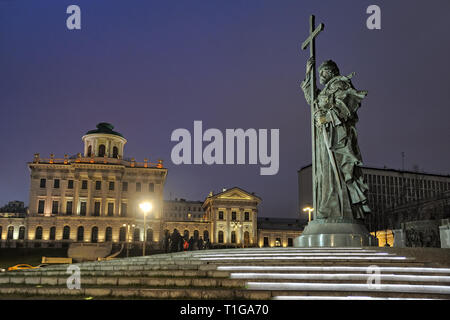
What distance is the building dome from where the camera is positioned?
226 feet

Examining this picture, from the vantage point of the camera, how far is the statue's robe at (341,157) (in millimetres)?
12297

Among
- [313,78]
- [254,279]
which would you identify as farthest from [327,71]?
[254,279]

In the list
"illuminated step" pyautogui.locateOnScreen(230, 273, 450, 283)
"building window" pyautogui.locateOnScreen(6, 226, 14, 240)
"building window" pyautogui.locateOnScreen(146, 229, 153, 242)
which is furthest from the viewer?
"building window" pyautogui.locateOnScreen(146, 229, 153, 242)

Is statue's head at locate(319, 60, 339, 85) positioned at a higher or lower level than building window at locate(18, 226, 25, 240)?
higher

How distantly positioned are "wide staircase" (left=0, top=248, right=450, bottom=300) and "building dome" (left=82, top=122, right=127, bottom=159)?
62.3 meters

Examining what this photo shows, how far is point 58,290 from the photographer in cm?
730

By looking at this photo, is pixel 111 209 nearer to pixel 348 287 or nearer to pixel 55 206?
pixel 55 206

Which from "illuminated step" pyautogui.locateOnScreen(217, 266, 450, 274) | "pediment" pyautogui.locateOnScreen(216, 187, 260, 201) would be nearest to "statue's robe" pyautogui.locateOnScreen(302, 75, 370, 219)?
"illuminated step" pyautogui.locateOnScreen(217, 266, 450, 274)

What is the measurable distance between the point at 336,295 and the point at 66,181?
6528 cm

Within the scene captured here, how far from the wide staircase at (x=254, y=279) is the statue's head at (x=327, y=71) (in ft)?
20.3

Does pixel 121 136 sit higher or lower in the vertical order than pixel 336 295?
higher

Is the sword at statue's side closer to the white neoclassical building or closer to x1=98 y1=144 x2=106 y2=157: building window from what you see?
the white neoclassical building
